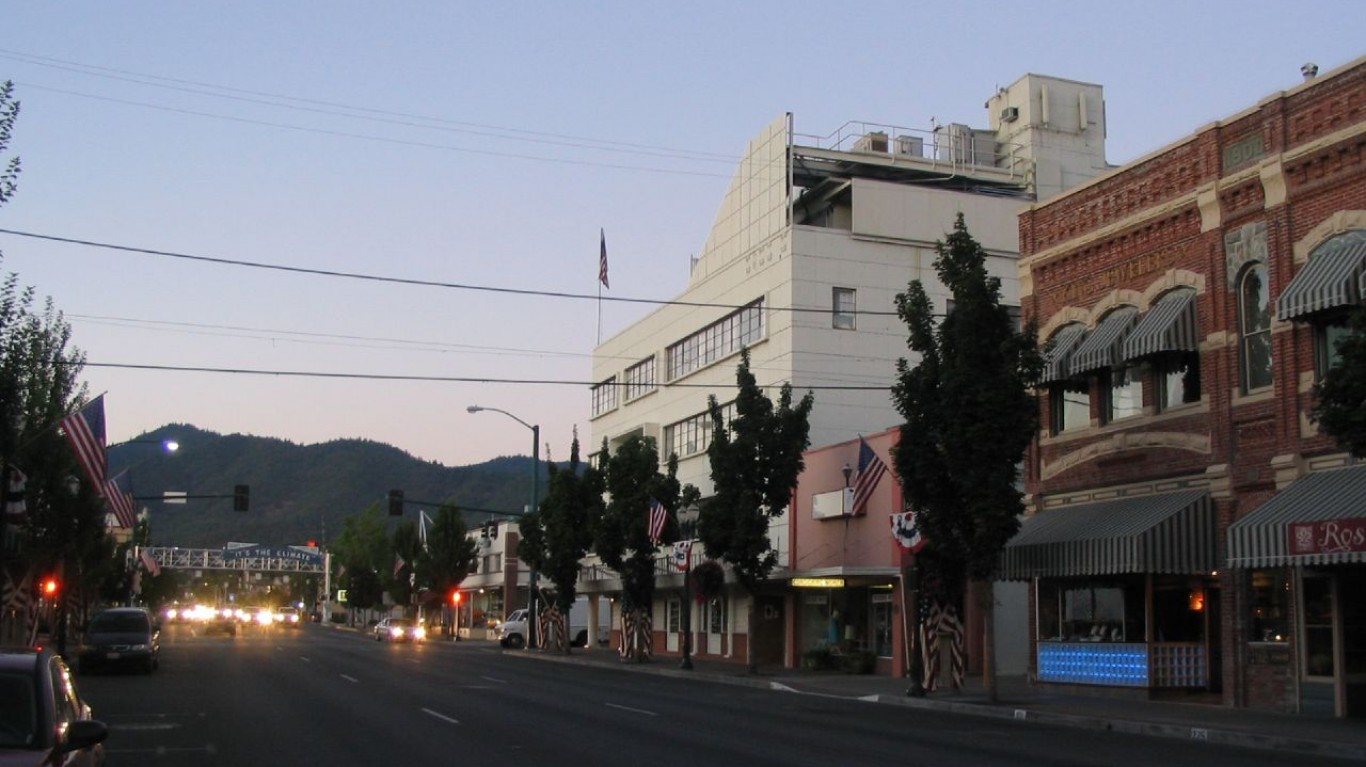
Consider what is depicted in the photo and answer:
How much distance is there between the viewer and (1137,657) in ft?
89.6

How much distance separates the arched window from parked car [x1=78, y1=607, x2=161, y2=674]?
85.9 feet

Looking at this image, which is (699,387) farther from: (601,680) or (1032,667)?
(1032,667)

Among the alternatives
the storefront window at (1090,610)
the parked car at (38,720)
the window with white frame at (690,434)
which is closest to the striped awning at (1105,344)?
the storefront window at (1090,610)

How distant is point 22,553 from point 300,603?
151m

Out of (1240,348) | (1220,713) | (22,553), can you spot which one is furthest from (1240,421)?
(22,553)

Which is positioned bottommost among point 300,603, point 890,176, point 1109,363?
point 300,603

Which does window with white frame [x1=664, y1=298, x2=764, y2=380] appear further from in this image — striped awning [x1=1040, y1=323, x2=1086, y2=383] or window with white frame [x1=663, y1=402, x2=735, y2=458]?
striped awning [x1=1040, y1=323, x2=1086, y2=383]

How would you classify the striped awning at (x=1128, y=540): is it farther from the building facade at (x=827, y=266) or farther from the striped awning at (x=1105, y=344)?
the building facade at (x=827, y=266)

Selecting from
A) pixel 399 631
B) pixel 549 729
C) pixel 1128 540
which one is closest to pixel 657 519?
pixel 1128 540

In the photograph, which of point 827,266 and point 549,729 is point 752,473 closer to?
point 827,266

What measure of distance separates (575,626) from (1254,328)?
55.2m

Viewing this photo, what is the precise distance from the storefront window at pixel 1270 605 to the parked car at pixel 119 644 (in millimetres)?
25507

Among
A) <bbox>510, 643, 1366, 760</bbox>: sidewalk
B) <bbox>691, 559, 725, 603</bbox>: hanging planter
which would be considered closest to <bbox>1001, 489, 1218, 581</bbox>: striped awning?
<bbox>510, 643, 1366, 760</bbox>: sidewalk

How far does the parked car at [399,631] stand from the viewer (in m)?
74.1
